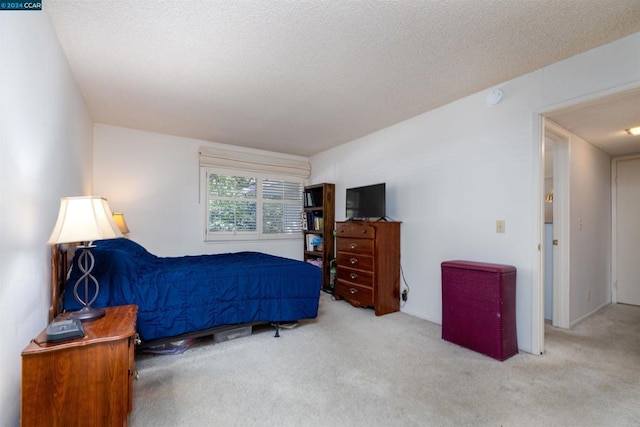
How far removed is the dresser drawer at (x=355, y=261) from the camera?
3393 millimetres

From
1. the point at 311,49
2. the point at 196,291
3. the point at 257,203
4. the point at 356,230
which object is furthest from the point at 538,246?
the point at 257,203

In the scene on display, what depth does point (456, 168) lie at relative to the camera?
2.96 meters

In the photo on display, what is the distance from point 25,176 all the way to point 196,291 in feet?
4.51

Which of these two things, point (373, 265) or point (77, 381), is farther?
point (373, 265)

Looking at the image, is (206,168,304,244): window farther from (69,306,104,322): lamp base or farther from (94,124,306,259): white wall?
(69,306,104,322): lamp base

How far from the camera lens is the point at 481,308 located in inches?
93.2

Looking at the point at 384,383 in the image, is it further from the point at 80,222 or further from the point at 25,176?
the point at 25,176

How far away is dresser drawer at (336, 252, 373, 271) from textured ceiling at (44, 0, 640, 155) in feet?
5.51

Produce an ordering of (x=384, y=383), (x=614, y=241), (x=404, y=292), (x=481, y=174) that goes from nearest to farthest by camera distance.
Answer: (x=384, y=383) < (x=481, y=174) < (x=404, y=292) < (x=614, y=241)

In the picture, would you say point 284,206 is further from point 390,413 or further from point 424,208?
point 390,413

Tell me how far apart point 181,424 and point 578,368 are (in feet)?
8.86

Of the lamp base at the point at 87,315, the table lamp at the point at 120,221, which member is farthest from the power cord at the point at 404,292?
the table lamp at the point at 120,221

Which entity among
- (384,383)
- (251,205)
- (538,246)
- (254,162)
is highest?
(254,162)

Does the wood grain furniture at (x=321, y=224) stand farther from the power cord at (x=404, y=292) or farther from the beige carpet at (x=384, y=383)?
the beige carpet at (x=384, y=383)
